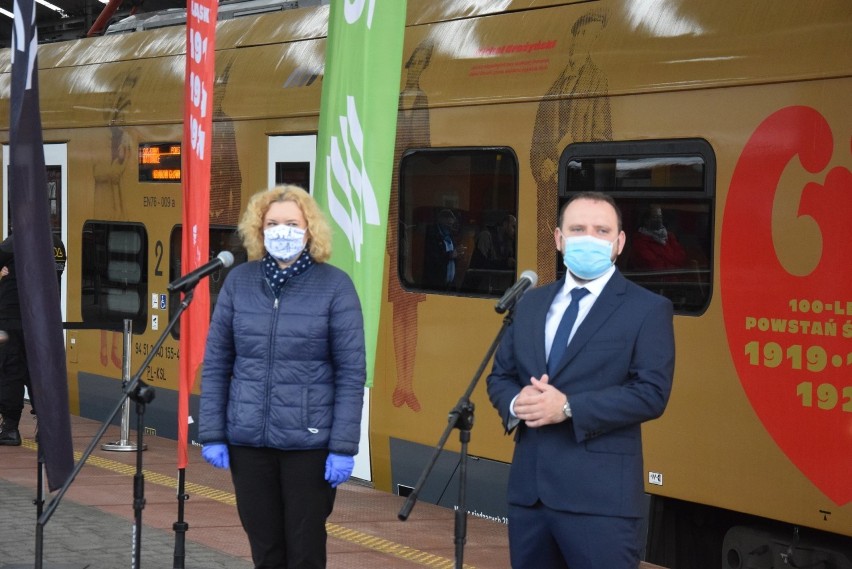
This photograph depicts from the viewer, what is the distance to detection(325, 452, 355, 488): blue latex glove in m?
4.66

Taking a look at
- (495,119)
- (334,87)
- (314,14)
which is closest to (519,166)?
(495,119)

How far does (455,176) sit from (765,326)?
2263 mm

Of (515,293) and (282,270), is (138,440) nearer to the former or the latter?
(282,270)

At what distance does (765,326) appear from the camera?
594 centimetres

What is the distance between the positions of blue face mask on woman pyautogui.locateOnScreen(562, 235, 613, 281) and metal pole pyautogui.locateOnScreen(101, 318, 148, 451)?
6637 mm

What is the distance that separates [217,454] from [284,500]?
0.91ft

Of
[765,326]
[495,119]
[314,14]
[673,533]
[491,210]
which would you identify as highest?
[314,14]

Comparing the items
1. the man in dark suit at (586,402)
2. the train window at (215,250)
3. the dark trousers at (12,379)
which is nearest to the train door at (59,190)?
the dark trousers at (12,379)

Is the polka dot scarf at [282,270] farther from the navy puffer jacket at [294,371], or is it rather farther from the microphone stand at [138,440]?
the microphone stand at [138,440]

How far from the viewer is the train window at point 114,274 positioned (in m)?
10.6

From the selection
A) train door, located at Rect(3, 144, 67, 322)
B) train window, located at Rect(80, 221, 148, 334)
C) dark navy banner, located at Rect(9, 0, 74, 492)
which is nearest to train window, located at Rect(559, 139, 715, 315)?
dark navy banner, located at Rect(9, 0, 74, 492)

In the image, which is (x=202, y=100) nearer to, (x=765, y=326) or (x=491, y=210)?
(x=491, y=210)

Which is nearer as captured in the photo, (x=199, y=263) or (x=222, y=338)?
(x=222, y=338)

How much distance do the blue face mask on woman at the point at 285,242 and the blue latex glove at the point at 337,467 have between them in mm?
689
